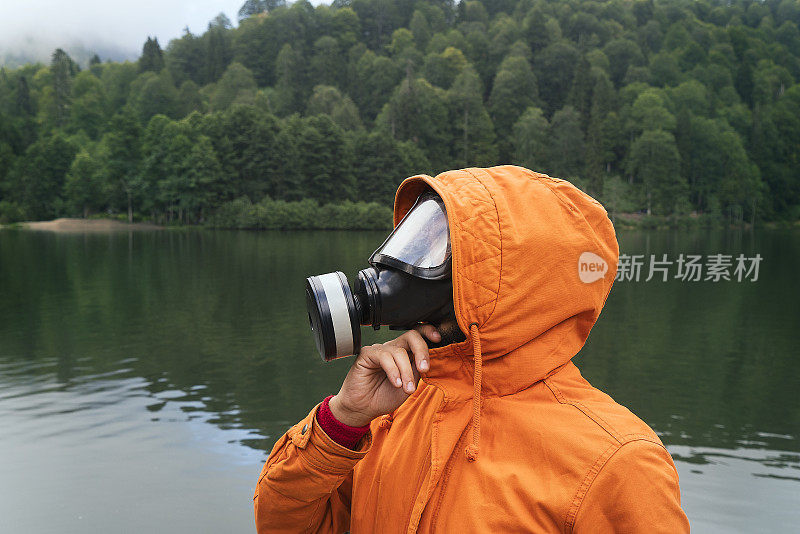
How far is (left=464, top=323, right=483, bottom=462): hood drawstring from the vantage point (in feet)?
5.66

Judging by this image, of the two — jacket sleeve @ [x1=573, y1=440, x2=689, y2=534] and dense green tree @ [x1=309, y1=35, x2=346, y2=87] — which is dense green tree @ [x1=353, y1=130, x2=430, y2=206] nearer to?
dense green tree @ [x1=309, y1=35, x2=346, y2=87]

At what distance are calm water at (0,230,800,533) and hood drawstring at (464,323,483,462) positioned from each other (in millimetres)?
5530

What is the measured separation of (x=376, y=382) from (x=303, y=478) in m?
0.38

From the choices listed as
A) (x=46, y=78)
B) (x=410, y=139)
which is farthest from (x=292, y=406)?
(x=46, y=78)

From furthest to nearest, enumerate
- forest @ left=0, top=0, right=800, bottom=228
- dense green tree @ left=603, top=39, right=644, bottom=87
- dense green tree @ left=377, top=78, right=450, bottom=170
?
dense green tree @ left=603, top=39, right=644, bottom=87 < dense green tree @ left=377, top=78, right=450, bottom=170 < forest @ left=0, top=0, right=800, bottom=228

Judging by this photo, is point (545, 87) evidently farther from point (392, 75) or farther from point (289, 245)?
point (289, 245)

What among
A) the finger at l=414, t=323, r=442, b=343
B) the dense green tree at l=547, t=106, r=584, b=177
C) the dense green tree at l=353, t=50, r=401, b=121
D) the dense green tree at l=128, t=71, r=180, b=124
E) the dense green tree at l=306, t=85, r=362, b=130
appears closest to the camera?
the finger at l=414, t=323, r=442, b=343

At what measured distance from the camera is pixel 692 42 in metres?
121

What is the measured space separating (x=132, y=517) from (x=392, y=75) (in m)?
117

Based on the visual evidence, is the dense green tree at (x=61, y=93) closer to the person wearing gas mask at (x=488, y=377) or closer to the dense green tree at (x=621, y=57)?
the dense green tree at (x=621, y=57)

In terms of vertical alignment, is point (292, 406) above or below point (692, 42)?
below

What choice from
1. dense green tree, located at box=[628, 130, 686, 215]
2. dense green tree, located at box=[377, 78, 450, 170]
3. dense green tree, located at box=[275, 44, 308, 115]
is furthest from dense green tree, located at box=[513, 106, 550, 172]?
dense green tree, located at box=[275, 44, 308, 115]

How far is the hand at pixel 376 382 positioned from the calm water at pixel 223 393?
542cm

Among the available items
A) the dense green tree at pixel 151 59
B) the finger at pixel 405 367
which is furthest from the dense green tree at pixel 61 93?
the finger at pixel 405 367
